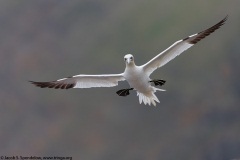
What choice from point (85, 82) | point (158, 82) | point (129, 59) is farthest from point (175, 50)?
point (85, 82)

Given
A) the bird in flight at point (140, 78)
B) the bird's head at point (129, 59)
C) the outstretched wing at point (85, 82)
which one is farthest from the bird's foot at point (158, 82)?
the outstretched wing at point (85, 82)

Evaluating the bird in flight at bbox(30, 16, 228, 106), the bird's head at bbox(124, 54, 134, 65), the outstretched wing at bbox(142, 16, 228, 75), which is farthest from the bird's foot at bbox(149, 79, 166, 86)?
the bird's head at bbox(124, 54, 134, 65)

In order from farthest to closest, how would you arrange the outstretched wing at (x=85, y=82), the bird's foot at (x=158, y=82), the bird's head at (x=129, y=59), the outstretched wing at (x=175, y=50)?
the outstretched wing at (x=85, y=82) < the outstretched wing at (x=175, y=50) < the bird's foot at (x=158, y=82) < the bird's head at (x=129, y=59)

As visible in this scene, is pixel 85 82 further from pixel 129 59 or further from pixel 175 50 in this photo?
pixel 175 50

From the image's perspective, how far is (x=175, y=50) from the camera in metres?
33.1

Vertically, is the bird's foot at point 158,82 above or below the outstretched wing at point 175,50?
below

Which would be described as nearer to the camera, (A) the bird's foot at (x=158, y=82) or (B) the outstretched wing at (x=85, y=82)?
(A) the bird's foot at (x=158, y=82)

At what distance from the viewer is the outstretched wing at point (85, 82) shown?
33656mm

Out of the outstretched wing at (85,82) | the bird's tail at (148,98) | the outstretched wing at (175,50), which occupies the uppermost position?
the outstretched wing at (175,50)

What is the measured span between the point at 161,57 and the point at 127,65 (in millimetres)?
2215

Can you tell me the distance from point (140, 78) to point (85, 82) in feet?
11.5

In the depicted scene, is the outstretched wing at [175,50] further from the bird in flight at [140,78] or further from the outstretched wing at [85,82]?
the outstretched wing at [85,82]

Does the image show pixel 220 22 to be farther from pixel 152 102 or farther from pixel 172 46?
pixel 152 102

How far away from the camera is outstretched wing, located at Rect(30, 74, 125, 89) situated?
110 ft
